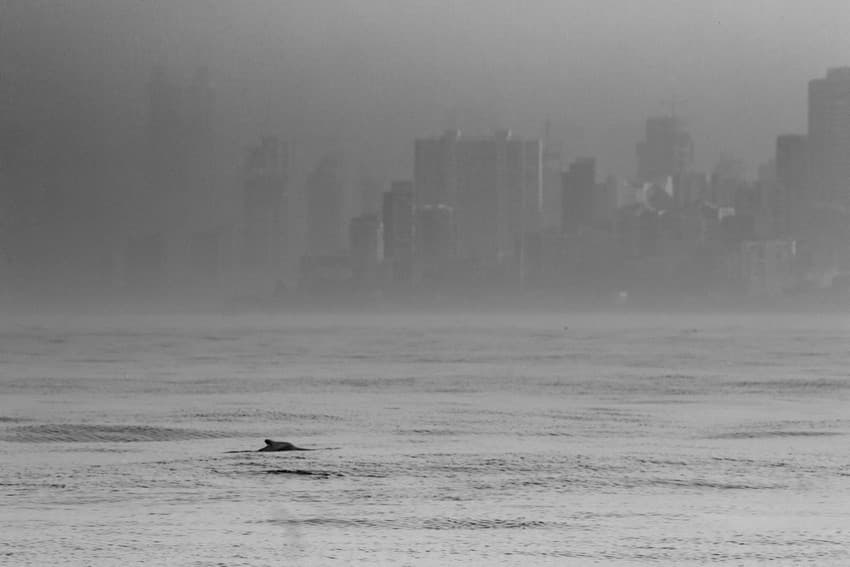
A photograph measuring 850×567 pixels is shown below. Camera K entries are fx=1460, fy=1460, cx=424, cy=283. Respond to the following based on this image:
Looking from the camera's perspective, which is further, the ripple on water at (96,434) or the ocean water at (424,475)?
the ripple on water at (96,434)

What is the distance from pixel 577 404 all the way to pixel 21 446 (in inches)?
577

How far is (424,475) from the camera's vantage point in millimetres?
18766

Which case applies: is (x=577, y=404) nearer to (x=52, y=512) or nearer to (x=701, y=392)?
(x=701, y=392)

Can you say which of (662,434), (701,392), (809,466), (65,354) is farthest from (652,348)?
(809,466)

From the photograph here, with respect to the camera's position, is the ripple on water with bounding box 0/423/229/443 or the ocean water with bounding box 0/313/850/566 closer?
the ocean water with bounding box 0/313/850/566

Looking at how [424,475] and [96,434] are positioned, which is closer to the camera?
[424,475]

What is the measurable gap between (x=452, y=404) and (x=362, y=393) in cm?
483

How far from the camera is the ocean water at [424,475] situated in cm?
1352

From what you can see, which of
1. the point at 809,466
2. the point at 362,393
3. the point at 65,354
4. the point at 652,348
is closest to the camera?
the point at 809,466

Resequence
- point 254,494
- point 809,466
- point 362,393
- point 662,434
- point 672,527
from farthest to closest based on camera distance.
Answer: point 362,393 < point 662,434 < point 809,466 < point 254,494 < point 672,527

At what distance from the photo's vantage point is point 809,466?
19.9m

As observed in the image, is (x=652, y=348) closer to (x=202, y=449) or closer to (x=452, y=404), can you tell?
(x=452, y=404)

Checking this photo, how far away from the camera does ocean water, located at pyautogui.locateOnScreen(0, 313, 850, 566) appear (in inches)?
532

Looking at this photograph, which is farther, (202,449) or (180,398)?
(180,398)
